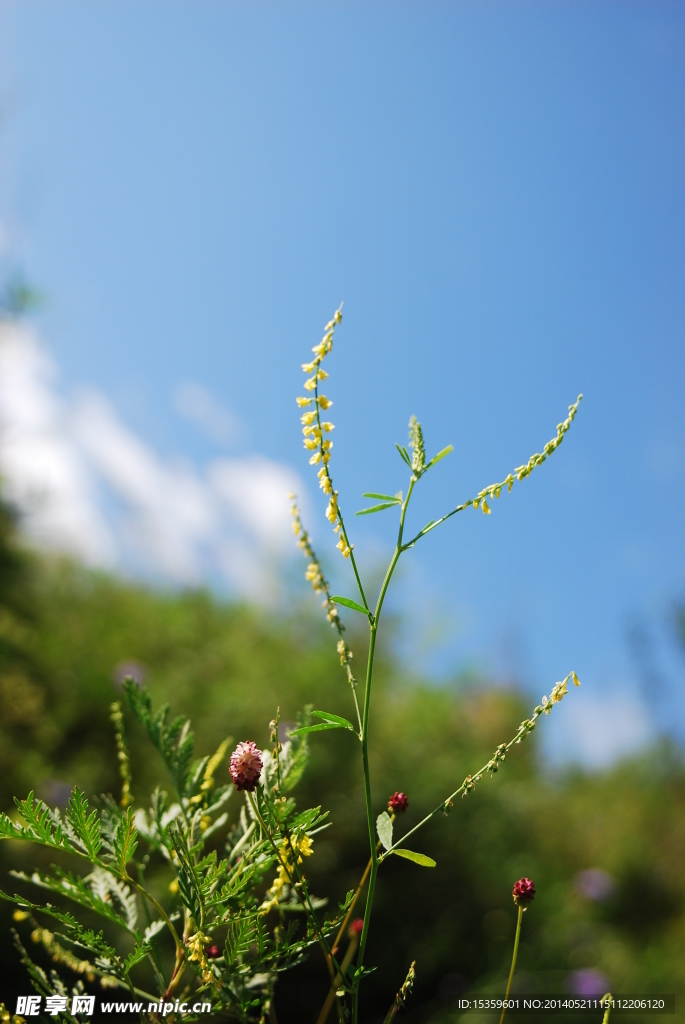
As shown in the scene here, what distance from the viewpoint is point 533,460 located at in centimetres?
54

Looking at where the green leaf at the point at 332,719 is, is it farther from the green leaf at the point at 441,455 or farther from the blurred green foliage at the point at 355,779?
the blurred green foliage at the point at 355,779

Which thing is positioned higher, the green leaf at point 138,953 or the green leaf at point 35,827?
the green leaf at point 35,827

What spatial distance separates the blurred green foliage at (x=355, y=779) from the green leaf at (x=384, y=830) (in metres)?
2.63

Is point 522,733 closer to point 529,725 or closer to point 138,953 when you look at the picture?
point 529,725

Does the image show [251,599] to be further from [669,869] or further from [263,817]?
[263,817]

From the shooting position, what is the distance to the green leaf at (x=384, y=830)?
1.66 ft

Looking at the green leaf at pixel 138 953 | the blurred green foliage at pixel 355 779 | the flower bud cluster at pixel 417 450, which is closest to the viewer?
the green leaf at pixel 138 953

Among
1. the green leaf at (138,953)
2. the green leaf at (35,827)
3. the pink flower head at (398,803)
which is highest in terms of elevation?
the pink flower head at (398,803)

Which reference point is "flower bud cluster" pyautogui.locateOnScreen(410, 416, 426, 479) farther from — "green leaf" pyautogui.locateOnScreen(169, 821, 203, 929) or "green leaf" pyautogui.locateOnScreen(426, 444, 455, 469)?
"green leaf" pyautogui.locateOnScreen(169, 821, 203, 929)

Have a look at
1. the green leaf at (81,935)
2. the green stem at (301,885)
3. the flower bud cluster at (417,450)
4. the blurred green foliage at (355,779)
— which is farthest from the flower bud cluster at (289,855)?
the blurred green foliage at (355,779)

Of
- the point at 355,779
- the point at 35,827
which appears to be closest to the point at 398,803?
the point at 35,827

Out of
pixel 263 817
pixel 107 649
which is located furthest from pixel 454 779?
pixel 263 817

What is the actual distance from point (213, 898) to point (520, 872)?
12.8 feet

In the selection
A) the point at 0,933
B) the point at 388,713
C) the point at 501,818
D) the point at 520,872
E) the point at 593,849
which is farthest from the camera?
the point at 593,849
